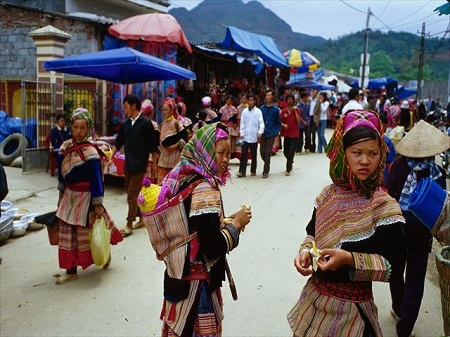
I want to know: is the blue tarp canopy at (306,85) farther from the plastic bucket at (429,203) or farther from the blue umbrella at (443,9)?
the plastic bucket at (429,203)

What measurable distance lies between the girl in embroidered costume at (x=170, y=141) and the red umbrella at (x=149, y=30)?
4.70 metres

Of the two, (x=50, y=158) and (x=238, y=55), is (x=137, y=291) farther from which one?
(x=238, y=55)

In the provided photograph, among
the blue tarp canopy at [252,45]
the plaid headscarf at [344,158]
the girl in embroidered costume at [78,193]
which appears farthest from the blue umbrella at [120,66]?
the plaid headscarf at [344,158]

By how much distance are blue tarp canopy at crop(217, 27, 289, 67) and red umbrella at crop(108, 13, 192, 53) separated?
3.18 m

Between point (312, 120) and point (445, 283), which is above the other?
point (312, 120)

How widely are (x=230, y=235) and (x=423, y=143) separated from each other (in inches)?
75.4

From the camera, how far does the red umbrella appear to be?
430 inches

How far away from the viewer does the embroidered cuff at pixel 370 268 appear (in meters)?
2.05

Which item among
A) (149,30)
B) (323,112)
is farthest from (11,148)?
(323,112)

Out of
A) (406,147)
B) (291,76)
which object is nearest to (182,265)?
(406,147)

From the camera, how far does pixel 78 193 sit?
4516 millimetres

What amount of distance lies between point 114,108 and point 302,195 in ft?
18.7

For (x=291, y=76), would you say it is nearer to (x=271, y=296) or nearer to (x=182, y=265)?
(x=271, y=296)

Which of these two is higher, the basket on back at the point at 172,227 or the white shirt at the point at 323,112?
the white shirt at the point at 323,112
